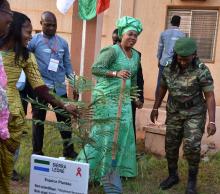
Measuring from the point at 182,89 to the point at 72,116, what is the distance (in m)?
1.51

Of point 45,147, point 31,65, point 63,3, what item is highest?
point 63,3

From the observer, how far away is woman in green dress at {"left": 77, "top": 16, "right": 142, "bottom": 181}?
420 cm

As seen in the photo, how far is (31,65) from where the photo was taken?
146 inches

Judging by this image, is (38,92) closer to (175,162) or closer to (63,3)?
(175,162)

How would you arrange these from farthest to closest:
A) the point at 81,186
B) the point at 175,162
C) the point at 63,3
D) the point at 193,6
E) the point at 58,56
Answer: the point at 193,6, the point at 63,3, the point at 58,56, the point at 175,162, the point at 81,186

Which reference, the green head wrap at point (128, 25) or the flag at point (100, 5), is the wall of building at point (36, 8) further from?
the green head wrap at point (128, 25)

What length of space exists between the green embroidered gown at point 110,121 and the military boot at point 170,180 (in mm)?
321

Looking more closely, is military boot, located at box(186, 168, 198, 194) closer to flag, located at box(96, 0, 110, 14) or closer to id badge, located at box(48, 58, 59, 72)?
id badge, located at box(48, 58, 59, 72)

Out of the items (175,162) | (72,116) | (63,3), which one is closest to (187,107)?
(175,162)

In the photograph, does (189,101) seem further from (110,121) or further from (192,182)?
(110,121)

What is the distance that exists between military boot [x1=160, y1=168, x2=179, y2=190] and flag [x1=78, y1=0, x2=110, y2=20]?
273cm

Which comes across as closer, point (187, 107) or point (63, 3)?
point (187, 107)

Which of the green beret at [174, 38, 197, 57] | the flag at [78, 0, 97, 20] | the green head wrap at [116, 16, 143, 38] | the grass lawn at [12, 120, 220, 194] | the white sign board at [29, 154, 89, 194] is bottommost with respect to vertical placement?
the grass lawn at [12, 120, 220, 194]

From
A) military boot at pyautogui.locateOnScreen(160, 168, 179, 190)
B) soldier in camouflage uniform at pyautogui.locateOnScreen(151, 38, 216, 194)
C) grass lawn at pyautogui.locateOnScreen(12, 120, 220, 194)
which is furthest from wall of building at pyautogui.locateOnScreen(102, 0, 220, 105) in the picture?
soldier in camouflage uniform at pyautogui.locateOnScreen(151, 38, 216, 194)
